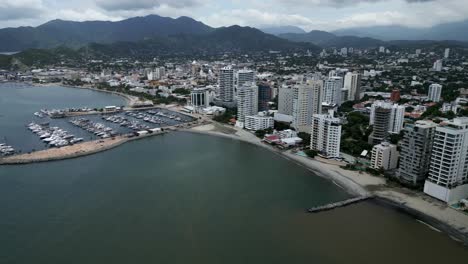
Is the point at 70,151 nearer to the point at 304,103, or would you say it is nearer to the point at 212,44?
the point at 304,103

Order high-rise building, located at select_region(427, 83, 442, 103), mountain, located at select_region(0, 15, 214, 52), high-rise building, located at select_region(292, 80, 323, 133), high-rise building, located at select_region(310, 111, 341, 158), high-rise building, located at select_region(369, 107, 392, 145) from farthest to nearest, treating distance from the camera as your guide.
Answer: mountain, located at select_region(0, 15, 214, 52)
high-rise building, located at select_region(427, 83, 442, 103)
high-rise building, located at select_region(292, 80, 323, 133)
high-rise building, located at select_region(369, 107, 392, 145)
high-rise building, located at select_region(310, 111, 341, 158)

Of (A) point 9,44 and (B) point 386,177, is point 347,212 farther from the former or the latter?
(A) point 9,44

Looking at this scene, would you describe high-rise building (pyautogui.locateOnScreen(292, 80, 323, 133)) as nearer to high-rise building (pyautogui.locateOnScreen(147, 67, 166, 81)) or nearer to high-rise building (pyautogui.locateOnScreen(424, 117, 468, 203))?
high-rise building (pyautogui.locateOnScreen(424, 117, 468, 203))

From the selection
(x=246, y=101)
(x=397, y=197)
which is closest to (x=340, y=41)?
→ (x=246, y=101)

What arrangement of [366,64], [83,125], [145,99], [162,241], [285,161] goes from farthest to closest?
1. [366,64]
2. [145,99]
3. [83,125]
4. [285,161]
5. [162,241]

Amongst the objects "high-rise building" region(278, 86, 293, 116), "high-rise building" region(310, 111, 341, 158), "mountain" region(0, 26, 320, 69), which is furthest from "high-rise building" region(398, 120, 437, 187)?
"mountain" region(0, 26, 320, 69)

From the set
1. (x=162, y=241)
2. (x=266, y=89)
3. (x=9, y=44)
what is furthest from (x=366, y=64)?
(x=9, y=44)

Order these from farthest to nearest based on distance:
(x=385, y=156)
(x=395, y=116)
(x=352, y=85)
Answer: (x=352, y=85) < (x=395, y=116) < (x=385, y=156)
